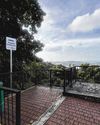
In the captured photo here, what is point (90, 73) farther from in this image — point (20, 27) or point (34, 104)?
point (34, 104)

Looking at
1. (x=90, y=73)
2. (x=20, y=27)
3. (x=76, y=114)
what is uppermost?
(x=20, y=27)

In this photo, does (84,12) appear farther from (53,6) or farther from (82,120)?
(82,120)

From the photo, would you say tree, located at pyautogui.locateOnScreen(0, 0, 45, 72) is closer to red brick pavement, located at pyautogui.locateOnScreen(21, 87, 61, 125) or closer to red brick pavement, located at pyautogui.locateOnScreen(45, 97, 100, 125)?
red brick pavement, located at pyautogui.locateOnScreen(21, 87, 61, 125)

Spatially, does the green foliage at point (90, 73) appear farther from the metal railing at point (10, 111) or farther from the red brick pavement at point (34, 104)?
the metal railing at point (10, 111)

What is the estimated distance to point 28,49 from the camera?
22.8 ft

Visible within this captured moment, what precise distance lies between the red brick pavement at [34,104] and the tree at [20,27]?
232cm

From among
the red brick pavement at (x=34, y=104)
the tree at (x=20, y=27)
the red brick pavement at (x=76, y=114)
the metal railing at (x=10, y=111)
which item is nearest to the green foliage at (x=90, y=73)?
the tree at (x=20, y=27)

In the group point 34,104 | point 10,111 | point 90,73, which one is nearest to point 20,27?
point 34,104

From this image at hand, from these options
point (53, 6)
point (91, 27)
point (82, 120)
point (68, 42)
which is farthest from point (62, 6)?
point (82, 120)

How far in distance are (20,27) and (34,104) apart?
436 cm

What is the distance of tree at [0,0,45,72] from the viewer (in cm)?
638

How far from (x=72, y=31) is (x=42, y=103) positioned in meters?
6.59

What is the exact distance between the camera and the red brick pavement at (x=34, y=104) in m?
3.25

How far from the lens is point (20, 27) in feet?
22.4
